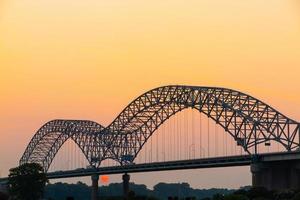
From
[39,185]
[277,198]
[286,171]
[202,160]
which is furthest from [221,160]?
[277,198]

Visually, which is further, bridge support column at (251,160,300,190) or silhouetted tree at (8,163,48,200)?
silhouetted tree at (8,163,48,200)

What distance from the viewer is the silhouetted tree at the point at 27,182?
609ft

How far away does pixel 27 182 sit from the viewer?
18662 cm

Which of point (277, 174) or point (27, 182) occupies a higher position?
point (27, 182)

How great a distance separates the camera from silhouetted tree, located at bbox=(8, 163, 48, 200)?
18575 cm

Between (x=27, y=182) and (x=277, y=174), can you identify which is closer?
(x=277, y=174)

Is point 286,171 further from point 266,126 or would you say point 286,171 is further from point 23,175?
point 23,175

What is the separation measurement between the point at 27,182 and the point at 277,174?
49.7 m

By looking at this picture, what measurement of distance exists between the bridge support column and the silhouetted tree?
142 ft

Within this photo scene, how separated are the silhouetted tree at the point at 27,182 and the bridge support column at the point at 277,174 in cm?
4341

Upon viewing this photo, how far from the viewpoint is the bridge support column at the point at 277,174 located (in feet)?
511

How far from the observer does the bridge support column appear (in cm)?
15562

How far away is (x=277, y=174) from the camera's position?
16075 centimetres

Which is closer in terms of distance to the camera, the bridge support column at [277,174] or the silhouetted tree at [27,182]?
the bridge support column at [277,174]
